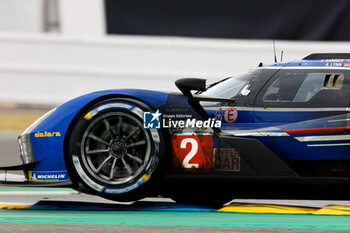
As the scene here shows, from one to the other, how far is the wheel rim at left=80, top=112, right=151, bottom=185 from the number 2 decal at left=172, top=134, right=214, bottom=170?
24cm

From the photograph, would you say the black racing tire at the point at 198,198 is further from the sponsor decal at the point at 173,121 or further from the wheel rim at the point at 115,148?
the sponsor decal at the point at 173,121

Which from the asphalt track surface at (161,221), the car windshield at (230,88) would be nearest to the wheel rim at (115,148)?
the asphalt track surface at (161,221)

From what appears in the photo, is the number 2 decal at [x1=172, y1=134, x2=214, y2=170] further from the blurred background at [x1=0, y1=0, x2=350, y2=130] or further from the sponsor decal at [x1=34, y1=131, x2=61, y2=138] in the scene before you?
the blurred background at [x1=0, y1=0, x2=350, y2=130]

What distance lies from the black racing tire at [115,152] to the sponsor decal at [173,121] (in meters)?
0.04

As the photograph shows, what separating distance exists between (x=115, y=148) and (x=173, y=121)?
0.49m

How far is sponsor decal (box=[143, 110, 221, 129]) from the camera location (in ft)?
19.3

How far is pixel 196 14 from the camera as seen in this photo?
17.8m

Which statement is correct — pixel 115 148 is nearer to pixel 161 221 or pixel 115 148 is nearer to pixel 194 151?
pixel 194 151

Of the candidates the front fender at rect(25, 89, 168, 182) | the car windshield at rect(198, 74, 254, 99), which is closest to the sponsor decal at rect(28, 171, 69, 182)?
the front fender at rect(25, 89, 168, 182)

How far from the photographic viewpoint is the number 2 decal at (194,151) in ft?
19.2

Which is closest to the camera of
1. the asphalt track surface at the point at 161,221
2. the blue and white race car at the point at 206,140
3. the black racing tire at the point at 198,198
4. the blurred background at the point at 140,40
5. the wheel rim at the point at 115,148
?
the asphalt track surface at the point at 161,221

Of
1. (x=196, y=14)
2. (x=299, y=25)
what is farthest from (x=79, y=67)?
(x=299, y=25)

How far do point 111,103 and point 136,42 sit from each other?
12.3m

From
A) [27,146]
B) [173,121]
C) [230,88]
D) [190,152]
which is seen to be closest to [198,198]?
[190,152]
